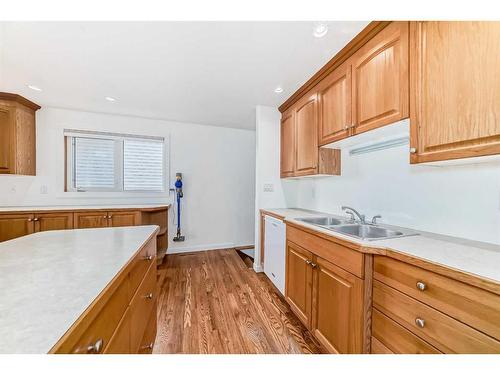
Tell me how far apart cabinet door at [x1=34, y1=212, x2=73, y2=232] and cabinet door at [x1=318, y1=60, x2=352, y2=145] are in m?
3.06

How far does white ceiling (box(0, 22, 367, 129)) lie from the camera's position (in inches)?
51.3

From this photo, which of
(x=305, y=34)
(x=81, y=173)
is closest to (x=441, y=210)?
(x=305, y=34)

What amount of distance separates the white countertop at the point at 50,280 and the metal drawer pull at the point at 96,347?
11 centimetres

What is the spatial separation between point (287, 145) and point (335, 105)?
0.89 meters

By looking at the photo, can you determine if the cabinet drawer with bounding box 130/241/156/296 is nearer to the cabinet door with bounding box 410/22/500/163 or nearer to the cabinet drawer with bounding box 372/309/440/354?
the cabinet drawer with bounding box 372/309/440/354

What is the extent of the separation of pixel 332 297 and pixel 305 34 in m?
1.77

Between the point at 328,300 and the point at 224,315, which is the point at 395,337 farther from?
the point at 224,315

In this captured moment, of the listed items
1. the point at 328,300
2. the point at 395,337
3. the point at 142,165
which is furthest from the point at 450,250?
the point at 142,165

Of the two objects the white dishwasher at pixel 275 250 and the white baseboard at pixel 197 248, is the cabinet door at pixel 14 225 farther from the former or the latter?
the white dishwasher at pixel 275 250

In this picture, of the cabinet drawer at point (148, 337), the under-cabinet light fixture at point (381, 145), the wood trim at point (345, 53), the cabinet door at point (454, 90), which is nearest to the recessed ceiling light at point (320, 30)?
the wood trim at point (345, 53)

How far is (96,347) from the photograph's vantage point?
0.53 m

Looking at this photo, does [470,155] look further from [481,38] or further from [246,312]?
[246,312]

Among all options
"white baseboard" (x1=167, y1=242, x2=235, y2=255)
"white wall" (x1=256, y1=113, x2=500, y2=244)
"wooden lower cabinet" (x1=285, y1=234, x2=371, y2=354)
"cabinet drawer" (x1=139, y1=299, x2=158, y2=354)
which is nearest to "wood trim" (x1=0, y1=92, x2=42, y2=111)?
"white baseboard" (x1=167, y1=242, x2=235, y2=255)

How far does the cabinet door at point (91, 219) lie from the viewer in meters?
2.41
